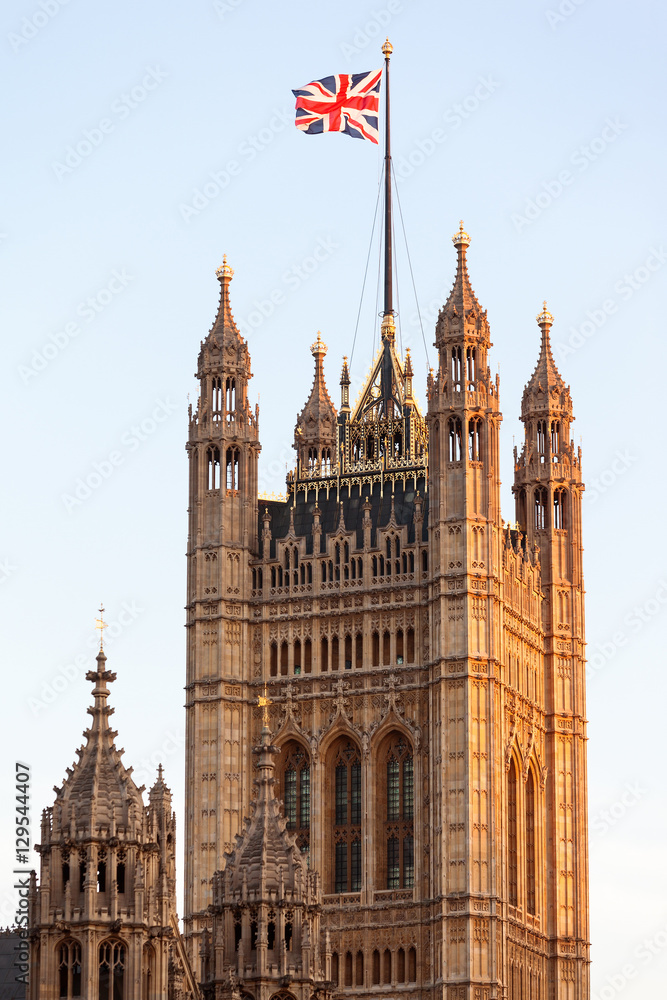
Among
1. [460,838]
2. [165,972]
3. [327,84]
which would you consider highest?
[327,84]

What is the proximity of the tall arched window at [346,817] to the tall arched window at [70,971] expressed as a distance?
34791 mm

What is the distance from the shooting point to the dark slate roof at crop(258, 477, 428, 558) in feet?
423

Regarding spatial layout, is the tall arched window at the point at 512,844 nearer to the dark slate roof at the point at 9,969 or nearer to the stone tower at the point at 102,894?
the dark slate roof at the point at 9,969

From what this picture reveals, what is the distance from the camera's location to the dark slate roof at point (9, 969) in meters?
98.0

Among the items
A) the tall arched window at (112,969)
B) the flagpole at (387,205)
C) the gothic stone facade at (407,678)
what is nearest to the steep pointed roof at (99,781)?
the tall arched window at (112,969)

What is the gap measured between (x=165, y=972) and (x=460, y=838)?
31.4 meters

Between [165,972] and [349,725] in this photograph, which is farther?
[349,725]

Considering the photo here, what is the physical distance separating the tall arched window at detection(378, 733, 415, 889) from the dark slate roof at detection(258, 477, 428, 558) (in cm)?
805

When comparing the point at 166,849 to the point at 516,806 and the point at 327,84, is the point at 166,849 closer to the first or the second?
the point at 516,806

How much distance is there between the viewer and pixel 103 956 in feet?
298

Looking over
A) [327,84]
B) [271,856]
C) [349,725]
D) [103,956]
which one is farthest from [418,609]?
[103,956]

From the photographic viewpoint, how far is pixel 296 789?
127188mm

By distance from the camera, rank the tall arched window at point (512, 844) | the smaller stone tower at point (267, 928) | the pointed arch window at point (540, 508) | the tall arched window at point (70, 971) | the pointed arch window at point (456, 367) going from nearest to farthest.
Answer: the tall arched window at point (70, 971) < the smaller stone tower at point (267, 928) < the tall arched window at point (512, 844) < the pointed arch window at point (456, 367) < the pointed arch window at point (540, 508)

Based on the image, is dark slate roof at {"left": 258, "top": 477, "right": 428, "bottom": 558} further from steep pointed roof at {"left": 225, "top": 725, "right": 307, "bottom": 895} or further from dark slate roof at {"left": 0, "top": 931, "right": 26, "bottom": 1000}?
dark slate roof at {"left": 0, "top": 931, "right": 26, "bottom": 1000}
